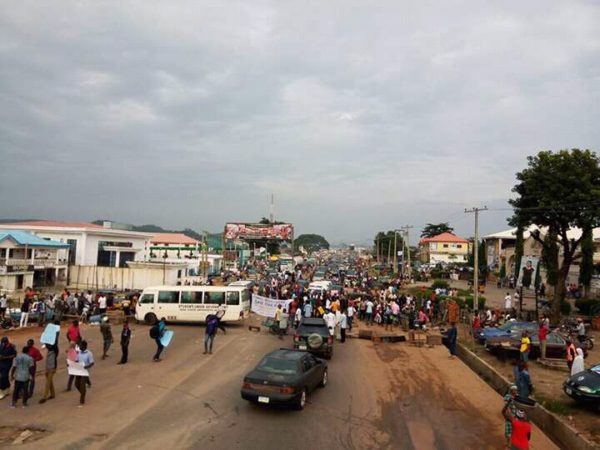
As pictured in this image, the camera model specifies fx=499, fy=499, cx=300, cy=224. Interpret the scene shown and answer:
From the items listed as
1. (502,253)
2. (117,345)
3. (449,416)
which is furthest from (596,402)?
(502,253)

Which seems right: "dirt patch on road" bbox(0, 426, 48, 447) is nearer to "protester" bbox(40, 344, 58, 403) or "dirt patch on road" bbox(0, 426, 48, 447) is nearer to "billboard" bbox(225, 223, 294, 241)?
"protester" bbox(40, 344, 58, 403)

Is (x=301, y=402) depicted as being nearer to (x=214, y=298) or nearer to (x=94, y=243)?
(x=214, y=298)

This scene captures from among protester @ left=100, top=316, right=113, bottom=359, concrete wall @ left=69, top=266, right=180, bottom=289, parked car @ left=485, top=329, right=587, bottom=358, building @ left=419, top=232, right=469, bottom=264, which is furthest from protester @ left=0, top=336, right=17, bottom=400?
building @ left=419, top=232, right=469, bottom=264

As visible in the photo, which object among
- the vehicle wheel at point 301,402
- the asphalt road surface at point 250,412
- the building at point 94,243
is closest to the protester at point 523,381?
the asphalt road surface at point 250,412

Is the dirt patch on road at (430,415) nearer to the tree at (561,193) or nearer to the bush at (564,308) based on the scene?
the tree at (561,193)

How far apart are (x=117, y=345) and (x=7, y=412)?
9178mm

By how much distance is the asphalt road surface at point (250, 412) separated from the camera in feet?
32.8

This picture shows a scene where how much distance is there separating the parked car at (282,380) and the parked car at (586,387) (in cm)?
680

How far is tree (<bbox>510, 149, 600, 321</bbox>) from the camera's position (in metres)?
31.9

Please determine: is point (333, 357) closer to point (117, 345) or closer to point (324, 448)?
point (117, 345)

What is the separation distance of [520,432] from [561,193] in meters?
27.6

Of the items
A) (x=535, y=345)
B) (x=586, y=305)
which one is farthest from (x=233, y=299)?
(x=586, y=305)

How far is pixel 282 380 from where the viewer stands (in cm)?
1177

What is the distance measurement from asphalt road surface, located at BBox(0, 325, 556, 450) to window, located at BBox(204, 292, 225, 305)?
829 centimetres
